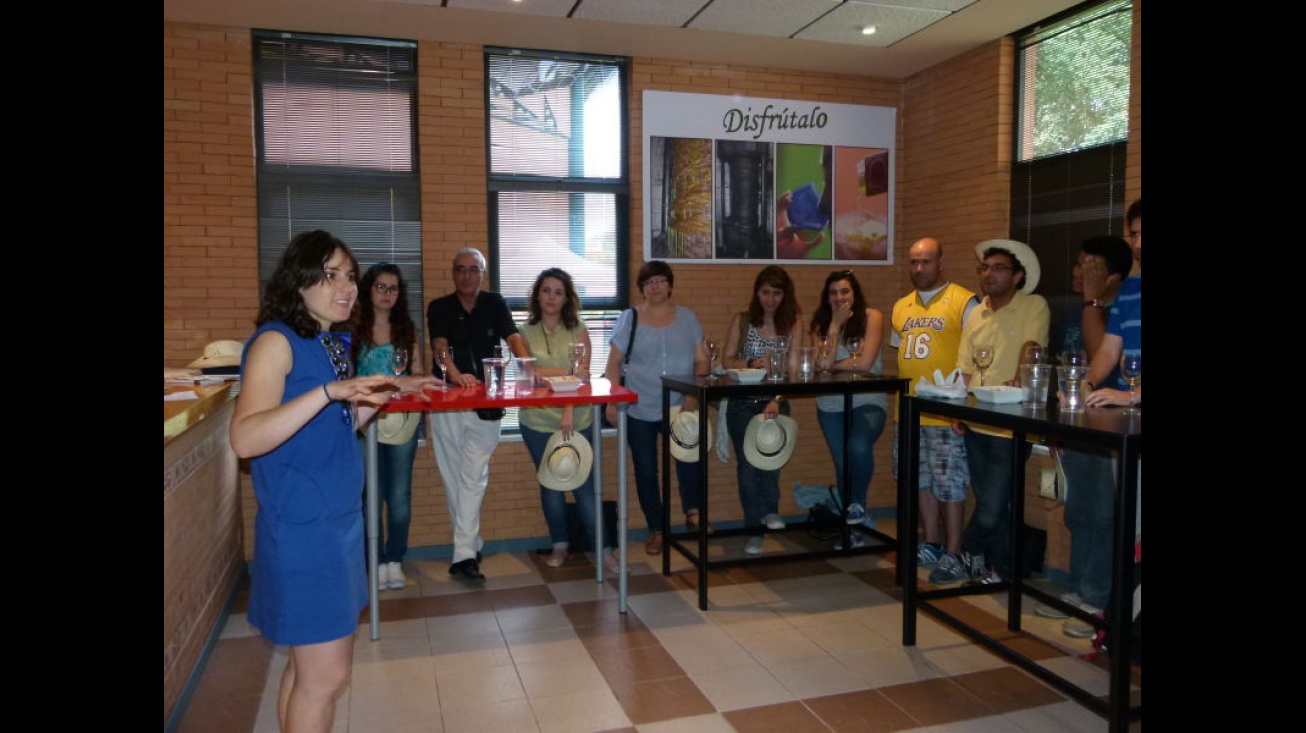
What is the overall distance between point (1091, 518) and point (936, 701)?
3.99ft

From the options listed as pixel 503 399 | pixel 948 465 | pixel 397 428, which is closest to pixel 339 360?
pixel 503 399

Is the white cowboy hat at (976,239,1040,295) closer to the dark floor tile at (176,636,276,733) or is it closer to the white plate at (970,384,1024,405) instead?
the white plate at (970,384,1024,405)

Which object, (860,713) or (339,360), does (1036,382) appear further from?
(339,360)

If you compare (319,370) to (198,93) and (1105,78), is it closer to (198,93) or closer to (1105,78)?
(198,93)

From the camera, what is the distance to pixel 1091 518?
387 centimetres

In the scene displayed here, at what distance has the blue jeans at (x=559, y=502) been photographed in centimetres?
504

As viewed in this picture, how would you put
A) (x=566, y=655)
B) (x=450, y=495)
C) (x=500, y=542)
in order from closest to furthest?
1. (x=566, y=655)
2. (x=450, y=495)
3. (x=500, y=542)

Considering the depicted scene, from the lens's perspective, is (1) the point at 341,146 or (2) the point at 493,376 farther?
(1) the point at 341,146

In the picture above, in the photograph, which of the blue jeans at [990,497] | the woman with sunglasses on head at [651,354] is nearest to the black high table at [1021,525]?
the blue jeans at [990,497]

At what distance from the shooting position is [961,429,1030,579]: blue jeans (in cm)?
454

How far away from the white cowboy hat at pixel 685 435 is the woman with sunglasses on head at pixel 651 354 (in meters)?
0.10

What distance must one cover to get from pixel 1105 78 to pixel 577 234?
3.38m
